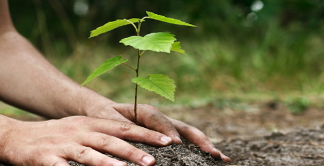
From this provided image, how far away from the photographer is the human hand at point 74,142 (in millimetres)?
1006

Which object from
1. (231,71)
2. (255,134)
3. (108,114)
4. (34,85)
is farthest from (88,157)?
(231,71)

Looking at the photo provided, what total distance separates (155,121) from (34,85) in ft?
2.59

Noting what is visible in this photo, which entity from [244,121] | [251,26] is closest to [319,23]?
[251,26]

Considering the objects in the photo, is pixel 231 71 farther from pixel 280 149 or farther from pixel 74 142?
pixel 74 142

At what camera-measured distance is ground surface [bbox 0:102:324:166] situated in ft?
4.60

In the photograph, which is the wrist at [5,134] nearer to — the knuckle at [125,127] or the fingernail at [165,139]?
the knuckle at [125,127]

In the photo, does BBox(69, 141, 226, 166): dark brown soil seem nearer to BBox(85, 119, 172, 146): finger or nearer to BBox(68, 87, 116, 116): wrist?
BBox(85, 119, 172, 146): finger

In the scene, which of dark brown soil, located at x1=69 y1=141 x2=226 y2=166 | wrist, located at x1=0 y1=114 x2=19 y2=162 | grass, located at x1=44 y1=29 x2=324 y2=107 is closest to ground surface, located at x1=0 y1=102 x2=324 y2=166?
dark brown soil, located at x1=69 y1=141 x2=226 y2=166

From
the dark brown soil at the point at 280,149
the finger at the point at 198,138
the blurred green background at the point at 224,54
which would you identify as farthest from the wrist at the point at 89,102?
the blurred green background at the point at 224,54

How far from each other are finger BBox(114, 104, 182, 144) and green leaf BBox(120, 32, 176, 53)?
403 mm

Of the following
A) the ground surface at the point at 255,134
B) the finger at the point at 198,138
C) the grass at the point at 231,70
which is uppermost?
the grass at the point at 231,70

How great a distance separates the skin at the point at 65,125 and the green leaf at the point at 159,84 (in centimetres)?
24

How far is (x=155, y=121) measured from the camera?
117 cm

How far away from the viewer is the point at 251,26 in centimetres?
574
